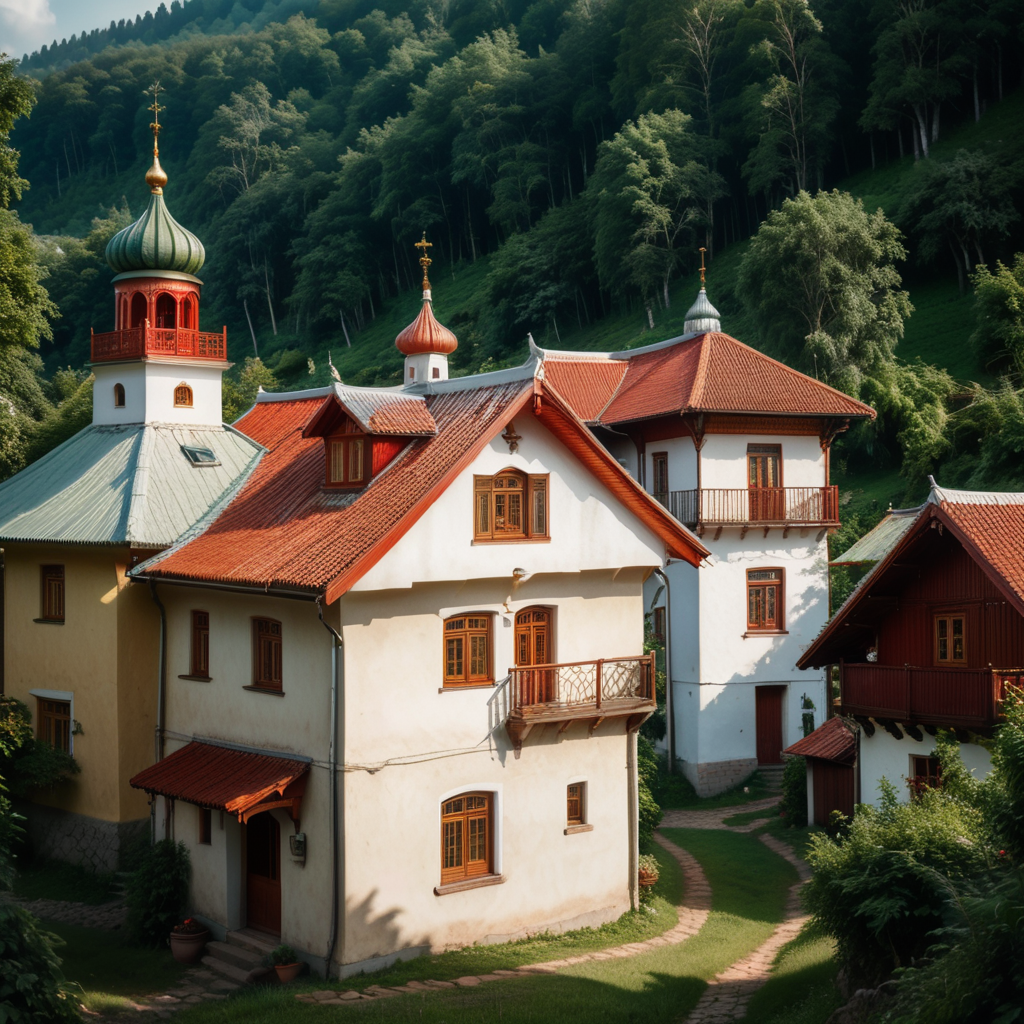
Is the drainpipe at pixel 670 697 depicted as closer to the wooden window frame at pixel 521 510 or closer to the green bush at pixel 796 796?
the green bush at pixel 796 796

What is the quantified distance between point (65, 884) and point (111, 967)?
4975mm

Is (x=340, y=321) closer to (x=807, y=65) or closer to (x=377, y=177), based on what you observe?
(x=377, y=177)

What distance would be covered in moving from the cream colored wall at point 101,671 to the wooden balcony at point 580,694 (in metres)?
8.27

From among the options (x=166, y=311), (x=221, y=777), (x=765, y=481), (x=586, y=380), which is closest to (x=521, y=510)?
(x=221, y=777)

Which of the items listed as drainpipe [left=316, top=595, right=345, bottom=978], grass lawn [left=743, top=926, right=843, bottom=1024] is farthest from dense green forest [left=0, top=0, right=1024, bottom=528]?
grass lawn [left=743, top=926, right=843, bottom=1024]

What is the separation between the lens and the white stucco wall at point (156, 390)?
27.8 m

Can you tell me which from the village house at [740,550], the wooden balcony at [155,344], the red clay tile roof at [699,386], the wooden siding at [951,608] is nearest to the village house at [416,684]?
the wooden siding at [951,608]

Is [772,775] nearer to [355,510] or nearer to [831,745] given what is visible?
[831,745]

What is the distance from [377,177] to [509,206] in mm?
16837

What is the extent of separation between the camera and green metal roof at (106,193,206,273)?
2828cm

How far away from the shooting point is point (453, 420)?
864 inches

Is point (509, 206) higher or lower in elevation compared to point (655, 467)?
higher

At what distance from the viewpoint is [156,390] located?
1096 inches

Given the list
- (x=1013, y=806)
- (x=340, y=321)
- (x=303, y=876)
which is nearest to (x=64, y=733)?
(x=303, y=876)
